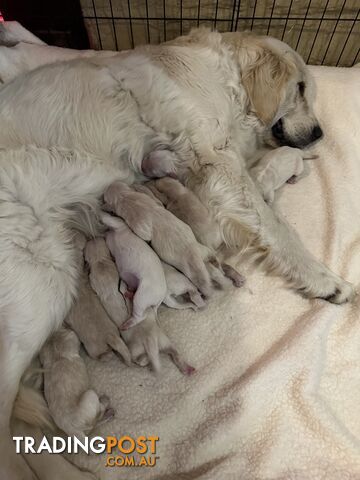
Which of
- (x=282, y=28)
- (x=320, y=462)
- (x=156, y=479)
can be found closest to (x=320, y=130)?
(x=282, y=28)

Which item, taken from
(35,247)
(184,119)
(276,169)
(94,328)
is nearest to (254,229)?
(276,169)

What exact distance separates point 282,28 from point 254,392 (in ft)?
9.54

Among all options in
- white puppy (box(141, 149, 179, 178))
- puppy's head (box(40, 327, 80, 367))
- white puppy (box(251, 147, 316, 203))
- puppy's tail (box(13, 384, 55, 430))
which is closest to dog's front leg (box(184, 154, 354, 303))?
white puppy (box(141, 149, 179, 178))

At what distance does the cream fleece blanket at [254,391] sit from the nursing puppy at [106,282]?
0.26 metres

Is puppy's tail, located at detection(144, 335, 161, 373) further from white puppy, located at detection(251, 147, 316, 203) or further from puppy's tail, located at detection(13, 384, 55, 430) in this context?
white puppy, located at detection(251, 147, 316, 203)

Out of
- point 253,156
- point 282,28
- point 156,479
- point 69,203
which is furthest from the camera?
point 282,28

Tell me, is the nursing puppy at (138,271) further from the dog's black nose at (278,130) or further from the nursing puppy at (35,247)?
the dog's black nose at (278,130)

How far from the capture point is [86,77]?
2.13 metres

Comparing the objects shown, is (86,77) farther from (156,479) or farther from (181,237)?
(156,479)

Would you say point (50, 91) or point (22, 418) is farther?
point (50, 91)

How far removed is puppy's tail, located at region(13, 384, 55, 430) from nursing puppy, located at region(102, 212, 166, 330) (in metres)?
0.44

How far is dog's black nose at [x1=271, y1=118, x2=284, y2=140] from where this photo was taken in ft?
8.48

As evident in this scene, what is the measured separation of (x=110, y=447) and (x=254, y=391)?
64 cm

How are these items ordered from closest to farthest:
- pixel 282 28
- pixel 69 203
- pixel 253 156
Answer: pixel 69 203 < pixel 253 156 < pixel 282 28
